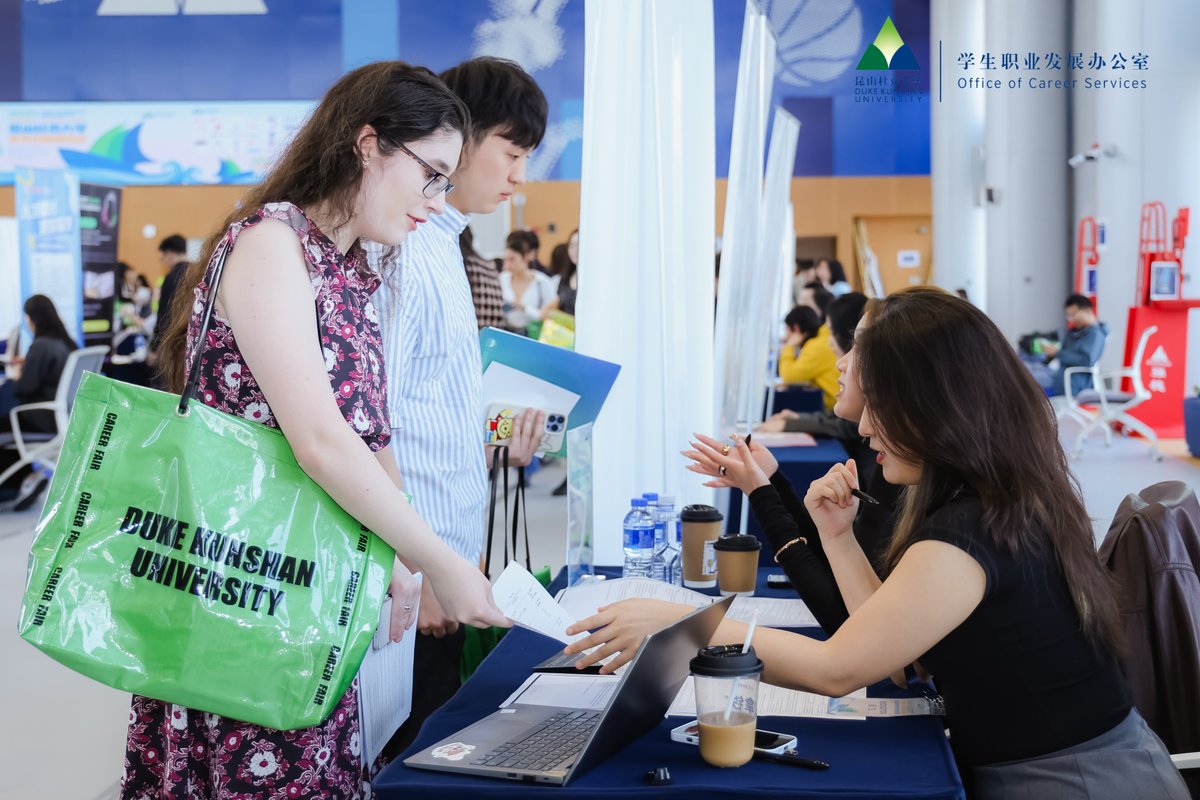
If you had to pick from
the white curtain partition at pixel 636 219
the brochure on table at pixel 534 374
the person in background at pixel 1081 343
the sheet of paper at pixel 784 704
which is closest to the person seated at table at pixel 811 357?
the white curtain partition at pixel 636 219

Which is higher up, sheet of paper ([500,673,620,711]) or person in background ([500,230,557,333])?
person in background ([500,230,557,333])

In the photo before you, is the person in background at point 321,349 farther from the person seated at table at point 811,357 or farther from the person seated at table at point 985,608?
the person seated at table at point 811,357

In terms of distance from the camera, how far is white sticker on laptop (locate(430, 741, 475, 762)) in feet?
3.98

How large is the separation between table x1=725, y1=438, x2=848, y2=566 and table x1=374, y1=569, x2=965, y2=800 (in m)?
2.41

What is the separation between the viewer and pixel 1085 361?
29.8ft

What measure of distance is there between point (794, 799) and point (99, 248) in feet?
27.9

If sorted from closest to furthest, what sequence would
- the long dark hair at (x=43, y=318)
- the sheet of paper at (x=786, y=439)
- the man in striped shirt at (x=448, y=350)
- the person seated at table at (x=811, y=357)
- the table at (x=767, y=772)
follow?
1. the table at (x=767, y=772)
2. the man in striped shirt at (x=448, y=350)
3. the sheet of paper at (x=786, y=439)
4. the person seated at table at (x=811, y=357)
5. the long dark hair at (x=43, y=318)

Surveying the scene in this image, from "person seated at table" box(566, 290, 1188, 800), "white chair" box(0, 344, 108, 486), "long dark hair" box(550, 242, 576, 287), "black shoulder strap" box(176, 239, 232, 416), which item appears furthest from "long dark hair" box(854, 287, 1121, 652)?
"white chair" box(0, 344, 108, 486)

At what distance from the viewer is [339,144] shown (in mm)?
1326

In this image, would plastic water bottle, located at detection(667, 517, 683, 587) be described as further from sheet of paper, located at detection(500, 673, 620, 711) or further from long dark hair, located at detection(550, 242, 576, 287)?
long dark hair, located at detection(550, 242, 576, 287)

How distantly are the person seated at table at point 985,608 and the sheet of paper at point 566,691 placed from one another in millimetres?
97

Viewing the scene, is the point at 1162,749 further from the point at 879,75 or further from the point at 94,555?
the point at 879,75

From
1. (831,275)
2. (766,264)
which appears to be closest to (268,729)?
(766,264)

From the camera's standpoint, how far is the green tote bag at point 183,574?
116 cm
